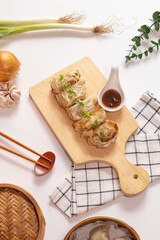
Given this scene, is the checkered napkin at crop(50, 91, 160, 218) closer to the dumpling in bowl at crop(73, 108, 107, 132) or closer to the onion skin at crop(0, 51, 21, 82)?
the dumpling in bowl at crop(73, 108, 107, 132)

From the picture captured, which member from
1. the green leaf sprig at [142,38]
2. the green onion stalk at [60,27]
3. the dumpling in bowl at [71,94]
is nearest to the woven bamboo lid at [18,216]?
the dumpling in bowl at [71,94]

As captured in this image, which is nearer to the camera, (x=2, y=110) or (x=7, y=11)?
(x=2, y=110)

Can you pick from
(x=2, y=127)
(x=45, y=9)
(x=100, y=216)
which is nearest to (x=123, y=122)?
(x=100, y=216)

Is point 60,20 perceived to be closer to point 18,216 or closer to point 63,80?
point 63,80

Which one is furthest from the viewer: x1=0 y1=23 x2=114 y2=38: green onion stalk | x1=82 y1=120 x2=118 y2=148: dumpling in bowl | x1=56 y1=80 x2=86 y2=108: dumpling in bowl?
x1=0 y1=23 x2=114 y2=38: green onion stalk

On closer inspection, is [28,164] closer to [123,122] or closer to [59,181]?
[59,181]

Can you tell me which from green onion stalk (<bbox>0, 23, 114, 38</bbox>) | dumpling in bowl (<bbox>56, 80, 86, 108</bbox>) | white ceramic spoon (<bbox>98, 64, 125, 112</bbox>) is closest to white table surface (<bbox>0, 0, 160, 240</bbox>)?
green onion stalk (<bbox>0, 23, 114, 38</bbox>)
